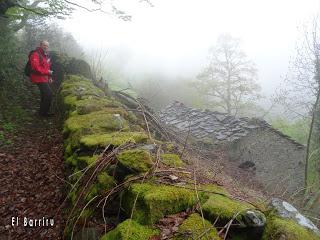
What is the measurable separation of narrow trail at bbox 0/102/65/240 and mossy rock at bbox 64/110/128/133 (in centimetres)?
55

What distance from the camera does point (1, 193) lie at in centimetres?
458

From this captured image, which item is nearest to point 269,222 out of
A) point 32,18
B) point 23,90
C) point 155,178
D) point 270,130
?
point 155,178

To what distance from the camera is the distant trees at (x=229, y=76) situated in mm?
28641

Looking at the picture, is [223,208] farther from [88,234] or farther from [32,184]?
[32,184]

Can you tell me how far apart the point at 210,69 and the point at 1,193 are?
85.6 feet

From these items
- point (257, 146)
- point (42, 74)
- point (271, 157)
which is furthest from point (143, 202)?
point (257, 146)

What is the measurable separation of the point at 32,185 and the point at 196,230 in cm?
325

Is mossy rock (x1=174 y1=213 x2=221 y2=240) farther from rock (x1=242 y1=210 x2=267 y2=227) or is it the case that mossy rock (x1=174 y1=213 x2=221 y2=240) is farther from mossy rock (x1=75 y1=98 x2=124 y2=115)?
mossy rock (x1=75 y1=98 x2=124 y2=115)

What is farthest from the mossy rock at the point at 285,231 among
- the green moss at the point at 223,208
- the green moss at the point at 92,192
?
the green moss at the point at 92,192

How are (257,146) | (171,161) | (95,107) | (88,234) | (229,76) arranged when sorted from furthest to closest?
(229,76)
(257,146)
(95,107)
(171,161)
(88,234)

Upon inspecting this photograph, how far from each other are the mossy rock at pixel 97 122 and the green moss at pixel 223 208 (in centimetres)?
250

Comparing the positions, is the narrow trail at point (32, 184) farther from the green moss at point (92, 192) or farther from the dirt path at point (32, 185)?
the green moss at point (92, 192)

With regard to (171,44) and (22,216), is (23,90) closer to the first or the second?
(22,216)

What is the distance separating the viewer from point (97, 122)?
16.9 ft
